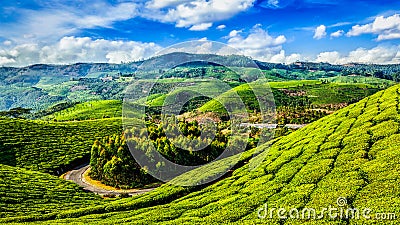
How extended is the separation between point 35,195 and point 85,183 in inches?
843

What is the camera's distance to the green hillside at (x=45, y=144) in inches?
3150

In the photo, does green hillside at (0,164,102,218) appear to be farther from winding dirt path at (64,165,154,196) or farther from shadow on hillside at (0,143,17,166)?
shadow on hillside at (0,143,17,166)

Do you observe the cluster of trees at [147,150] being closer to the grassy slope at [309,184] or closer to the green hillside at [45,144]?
the green hillside at [45,144]

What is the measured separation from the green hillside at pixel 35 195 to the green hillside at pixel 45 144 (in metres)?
18.5

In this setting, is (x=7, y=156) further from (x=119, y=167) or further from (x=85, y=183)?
(x=119, y=167)

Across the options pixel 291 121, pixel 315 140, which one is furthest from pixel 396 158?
pixel 291 121

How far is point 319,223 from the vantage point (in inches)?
730

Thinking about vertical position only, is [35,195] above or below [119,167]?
below

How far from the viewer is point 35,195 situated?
4809 cm

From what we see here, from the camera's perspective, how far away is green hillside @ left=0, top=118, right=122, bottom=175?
80.0 meters

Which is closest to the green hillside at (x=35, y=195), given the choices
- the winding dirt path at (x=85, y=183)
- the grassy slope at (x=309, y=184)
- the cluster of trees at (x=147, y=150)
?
the winding dirt path at (x=85, y=183)

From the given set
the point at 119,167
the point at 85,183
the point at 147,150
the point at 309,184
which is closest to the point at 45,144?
the point at 85,183

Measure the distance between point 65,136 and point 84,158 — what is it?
16.9 m

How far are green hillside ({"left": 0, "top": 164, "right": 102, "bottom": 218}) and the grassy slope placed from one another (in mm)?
8971
